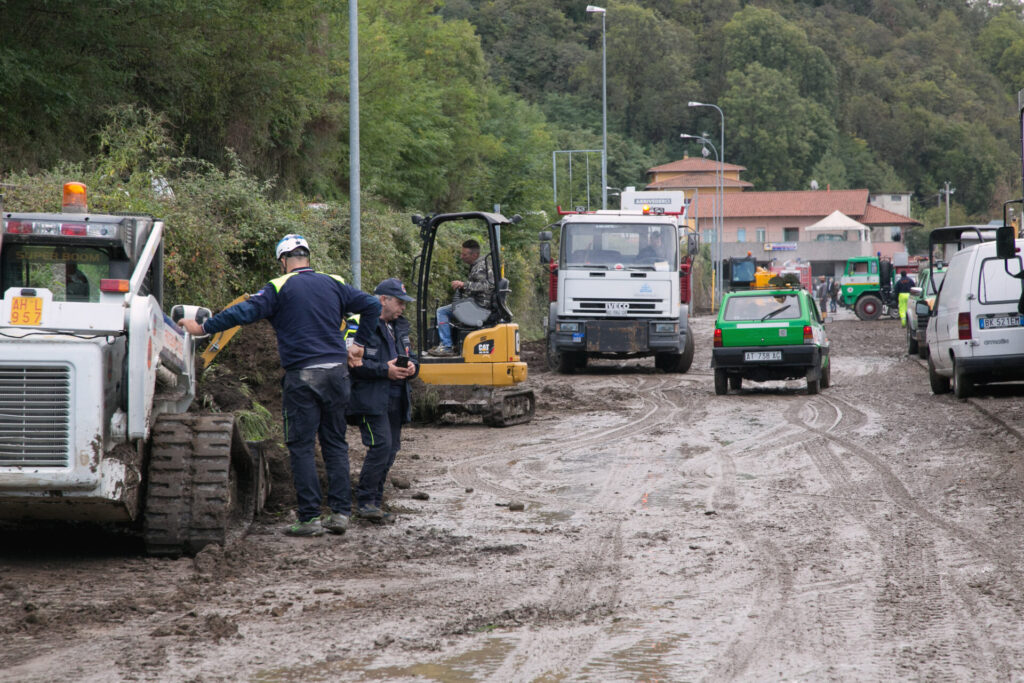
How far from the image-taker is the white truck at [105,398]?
6.85 m

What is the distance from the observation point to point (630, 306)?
74.8ft

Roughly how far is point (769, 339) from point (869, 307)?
31.7 metres

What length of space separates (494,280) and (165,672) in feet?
33.3

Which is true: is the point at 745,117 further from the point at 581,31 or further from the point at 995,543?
the point at 995,543

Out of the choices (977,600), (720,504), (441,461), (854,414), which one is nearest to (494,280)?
(441,461)

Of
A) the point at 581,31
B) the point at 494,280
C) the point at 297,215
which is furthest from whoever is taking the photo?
the point at 581,31

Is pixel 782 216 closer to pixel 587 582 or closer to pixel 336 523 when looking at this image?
pixel 336 523

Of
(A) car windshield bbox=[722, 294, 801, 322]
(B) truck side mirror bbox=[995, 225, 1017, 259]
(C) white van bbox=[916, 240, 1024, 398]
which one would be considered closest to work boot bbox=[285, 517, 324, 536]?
(B) truck side mirror bbox=[995, 225, 1017, 259]

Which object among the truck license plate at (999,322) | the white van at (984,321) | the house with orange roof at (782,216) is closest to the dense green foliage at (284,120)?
the house with orange roof at (782,216)

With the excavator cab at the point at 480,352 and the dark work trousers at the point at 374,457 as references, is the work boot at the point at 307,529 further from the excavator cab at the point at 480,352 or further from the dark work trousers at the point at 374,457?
the excavator cab at the point at 480,352

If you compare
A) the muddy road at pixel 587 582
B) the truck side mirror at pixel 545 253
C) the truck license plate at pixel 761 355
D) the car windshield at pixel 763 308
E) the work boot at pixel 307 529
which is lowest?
the muddy road at pixel 587 582

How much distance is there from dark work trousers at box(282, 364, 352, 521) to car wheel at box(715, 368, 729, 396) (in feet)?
37.7

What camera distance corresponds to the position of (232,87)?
74.7 feet

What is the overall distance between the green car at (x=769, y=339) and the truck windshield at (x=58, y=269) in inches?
482
